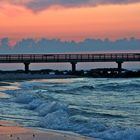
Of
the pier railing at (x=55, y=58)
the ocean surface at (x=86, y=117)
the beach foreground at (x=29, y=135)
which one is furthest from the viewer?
the pier railing at (x=55, y=58)

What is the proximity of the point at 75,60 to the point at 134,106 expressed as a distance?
137 feet

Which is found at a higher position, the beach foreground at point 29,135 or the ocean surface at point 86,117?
the beach foreground at point 29,135

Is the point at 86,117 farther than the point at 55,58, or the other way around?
the point at 55,58

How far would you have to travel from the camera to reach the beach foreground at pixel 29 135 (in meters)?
13.2

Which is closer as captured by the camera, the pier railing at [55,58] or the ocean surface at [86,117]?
the ocean surface at [86,117]

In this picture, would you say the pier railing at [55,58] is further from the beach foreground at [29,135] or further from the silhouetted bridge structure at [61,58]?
the beach foreground at [29,135]

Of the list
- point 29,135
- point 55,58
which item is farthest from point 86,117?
point 55,58

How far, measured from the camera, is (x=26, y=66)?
2611 inches

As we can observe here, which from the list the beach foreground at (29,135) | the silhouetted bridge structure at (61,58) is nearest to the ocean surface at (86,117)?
the beach foreground at (29,135)

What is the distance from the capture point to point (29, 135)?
13562 mm

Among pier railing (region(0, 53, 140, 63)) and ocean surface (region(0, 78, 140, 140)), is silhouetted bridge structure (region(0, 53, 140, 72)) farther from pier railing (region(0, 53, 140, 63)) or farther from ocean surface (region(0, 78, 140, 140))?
ocean surface (region(0, 78, 140, 140))

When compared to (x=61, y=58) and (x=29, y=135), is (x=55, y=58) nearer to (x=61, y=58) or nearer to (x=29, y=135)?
(x=61, y=58)

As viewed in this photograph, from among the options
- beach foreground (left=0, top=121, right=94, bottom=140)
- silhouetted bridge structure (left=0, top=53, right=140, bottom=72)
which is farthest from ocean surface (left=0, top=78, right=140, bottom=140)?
silhouetted bridge structure (left=0, top=53, right=140, bottom=72)

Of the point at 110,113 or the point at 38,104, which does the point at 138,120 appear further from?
the point at 38,104
